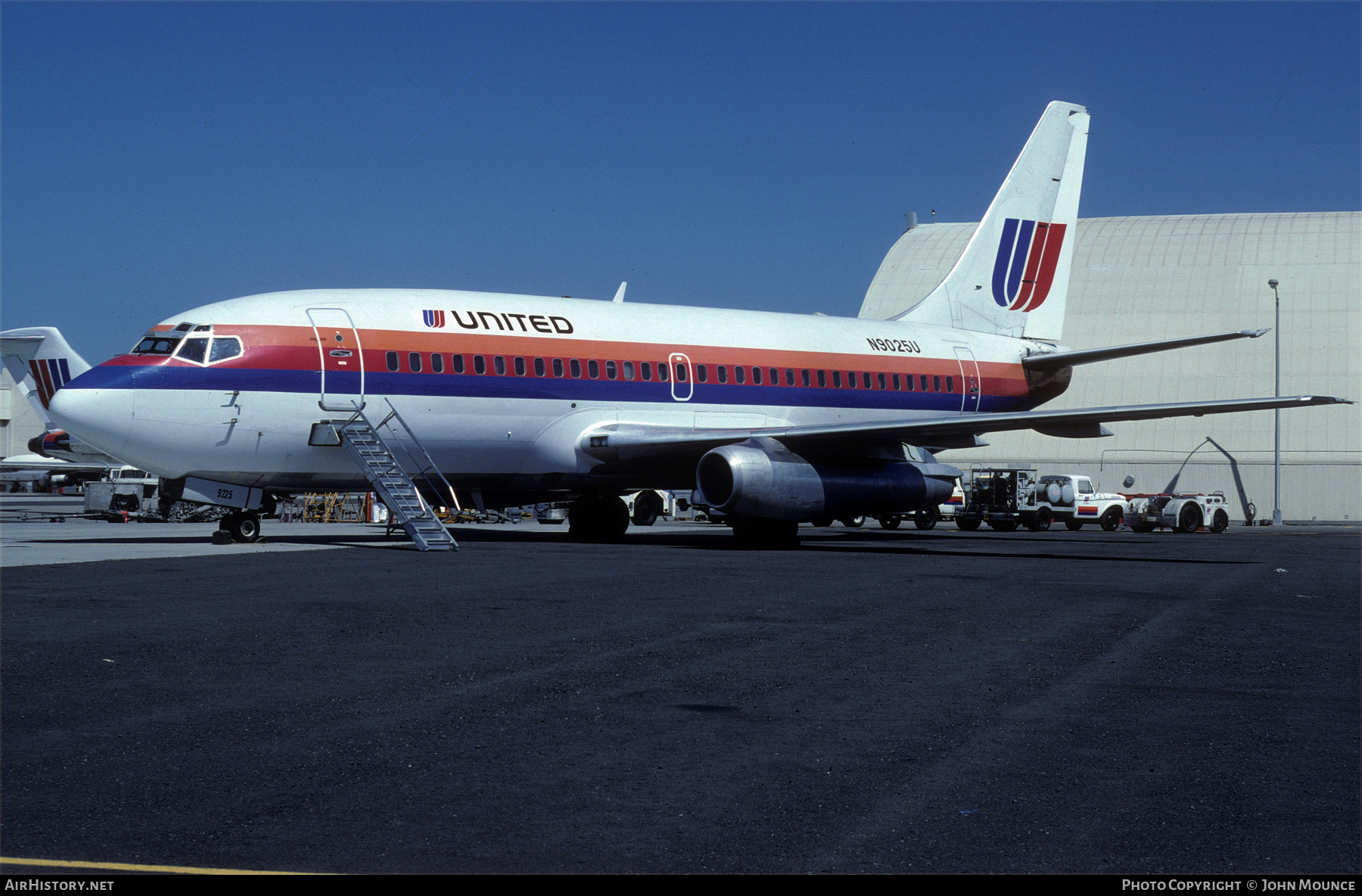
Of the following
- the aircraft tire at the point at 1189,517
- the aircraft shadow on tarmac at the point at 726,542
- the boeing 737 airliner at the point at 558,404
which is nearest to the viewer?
the boeing 737 airliner at the point at 558,404

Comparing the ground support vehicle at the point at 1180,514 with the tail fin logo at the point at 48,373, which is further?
the tail fin logo at the point at 48,373

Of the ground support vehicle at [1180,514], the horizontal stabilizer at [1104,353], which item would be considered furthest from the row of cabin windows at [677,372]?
the ground support vehicle at [1180,514]

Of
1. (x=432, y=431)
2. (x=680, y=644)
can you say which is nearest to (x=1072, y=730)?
(x=680, y=644)

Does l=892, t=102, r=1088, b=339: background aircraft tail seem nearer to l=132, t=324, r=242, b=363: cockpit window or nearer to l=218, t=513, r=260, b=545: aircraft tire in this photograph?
l=218, t=513, r=260, b=545: aircraft tire

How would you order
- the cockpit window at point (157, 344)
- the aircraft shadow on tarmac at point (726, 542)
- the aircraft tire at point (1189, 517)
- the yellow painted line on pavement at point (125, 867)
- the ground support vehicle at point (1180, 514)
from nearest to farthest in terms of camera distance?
the yellow painted line on pavement at point (125, 867) < the cockpit window at point (157, 344) < the aircraft shadow on tarmac at point (726, 542) < the aircraft tire at point (1189, 517) < the ground support vehicle at point (1180, 514)

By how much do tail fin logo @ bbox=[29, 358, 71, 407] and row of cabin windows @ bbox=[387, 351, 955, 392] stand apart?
1156 inches

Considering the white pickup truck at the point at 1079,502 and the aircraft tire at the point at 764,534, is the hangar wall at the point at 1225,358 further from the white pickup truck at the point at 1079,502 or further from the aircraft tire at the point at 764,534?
the aircraft tire at the point at 764,534

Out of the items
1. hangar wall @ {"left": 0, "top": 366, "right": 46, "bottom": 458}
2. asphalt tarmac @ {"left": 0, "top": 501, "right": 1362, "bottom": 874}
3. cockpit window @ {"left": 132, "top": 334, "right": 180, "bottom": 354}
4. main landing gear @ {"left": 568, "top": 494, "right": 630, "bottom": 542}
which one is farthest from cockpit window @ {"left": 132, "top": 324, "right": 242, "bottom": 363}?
hangar wall @ {"left": 0, "top": 366, "right": 46, "bottom": 458}

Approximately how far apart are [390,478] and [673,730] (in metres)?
15.9

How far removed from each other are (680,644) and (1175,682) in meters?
3.79

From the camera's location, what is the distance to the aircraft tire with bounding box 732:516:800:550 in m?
24.3

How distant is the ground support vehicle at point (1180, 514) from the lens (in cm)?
4347

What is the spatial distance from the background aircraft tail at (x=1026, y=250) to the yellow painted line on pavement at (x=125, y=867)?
96.8 feet

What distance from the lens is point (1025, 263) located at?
33594 mm
